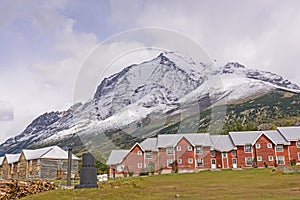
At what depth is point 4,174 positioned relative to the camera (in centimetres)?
8650

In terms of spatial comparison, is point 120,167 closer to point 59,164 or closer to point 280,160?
point 59,164

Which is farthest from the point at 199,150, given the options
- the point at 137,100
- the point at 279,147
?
the point at 137,100

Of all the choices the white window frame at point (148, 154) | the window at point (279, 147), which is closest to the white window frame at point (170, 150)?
the white window frame at point (148, 154)

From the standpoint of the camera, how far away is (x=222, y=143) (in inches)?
2847

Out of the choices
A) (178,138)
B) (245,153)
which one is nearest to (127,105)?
(178,138)

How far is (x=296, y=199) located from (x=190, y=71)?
11.5 m

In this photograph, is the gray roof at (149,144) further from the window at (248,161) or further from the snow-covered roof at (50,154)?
the window at (248,161)

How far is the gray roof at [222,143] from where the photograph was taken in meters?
70.2

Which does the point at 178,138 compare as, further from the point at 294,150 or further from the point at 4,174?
the point at 4,174

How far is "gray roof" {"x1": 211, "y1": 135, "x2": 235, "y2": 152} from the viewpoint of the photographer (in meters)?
70.2

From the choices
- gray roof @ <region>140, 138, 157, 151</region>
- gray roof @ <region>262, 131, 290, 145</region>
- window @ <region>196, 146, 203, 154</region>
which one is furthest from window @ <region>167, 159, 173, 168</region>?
gray roof @ <region>262, 131, 290, 145</region>

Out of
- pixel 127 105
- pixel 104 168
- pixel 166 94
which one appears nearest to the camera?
pixel 127 105

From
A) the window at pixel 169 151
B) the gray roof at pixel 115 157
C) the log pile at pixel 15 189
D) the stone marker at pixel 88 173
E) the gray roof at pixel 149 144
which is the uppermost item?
the gray roof at pixel 149 144

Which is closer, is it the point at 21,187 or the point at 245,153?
the point at 21,187
